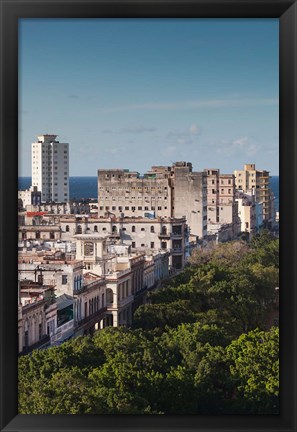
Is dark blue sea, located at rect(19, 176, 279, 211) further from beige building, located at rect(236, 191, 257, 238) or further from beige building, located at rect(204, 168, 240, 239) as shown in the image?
beige building, located at rect(236, 191, 257, 238)

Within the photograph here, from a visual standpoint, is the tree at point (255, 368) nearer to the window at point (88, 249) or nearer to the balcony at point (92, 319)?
the balcony at point (92, 319)

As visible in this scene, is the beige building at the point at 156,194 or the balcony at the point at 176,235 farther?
the balcony at the point at 176,235

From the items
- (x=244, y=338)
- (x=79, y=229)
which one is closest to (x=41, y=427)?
(x=244, y=338)
